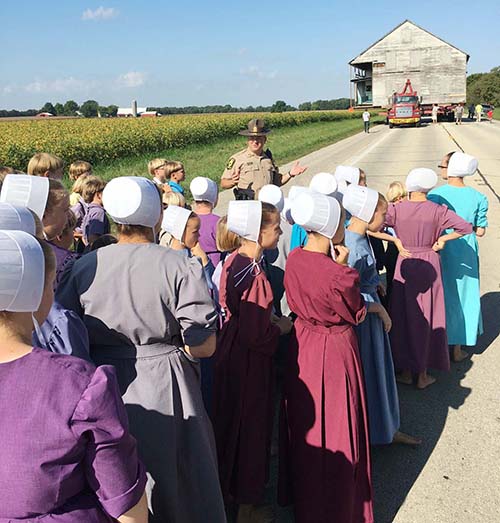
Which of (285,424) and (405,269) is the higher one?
(405,269)

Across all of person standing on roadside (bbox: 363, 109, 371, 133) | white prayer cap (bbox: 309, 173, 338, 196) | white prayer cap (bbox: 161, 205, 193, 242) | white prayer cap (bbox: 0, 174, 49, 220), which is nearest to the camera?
white prayer cap (bbox: 0, 174, 49, 220)

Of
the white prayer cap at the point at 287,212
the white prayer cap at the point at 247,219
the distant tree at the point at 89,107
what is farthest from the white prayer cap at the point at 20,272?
the distant tree at the point at 89,107

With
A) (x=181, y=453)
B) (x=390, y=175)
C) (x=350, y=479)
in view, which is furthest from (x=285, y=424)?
(x=390, y=175)

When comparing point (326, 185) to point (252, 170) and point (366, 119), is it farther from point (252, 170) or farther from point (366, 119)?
point (366, 119)

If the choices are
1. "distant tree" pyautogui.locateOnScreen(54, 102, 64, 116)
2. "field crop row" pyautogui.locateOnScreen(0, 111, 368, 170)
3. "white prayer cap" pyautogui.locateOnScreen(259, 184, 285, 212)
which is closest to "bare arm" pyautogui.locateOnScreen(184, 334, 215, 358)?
"white prayer cap" pyautogui.locateOnScreen(259, 184, 285, 212)

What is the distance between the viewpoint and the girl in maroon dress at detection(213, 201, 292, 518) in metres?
3.04

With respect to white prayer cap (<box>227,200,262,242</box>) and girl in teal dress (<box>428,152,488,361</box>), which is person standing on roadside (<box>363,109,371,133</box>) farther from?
white prayer cap (<box>227,200,262,242</box>)

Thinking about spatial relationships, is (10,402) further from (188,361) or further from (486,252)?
(486,252)

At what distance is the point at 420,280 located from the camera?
449cm

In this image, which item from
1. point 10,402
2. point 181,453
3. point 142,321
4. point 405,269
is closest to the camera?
point 10,402

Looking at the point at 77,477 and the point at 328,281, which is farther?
the point at 328,281

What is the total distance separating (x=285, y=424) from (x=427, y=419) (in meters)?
1.54

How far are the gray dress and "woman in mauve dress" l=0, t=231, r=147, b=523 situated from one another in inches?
30.0

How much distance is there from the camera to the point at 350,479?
9.71 feet
